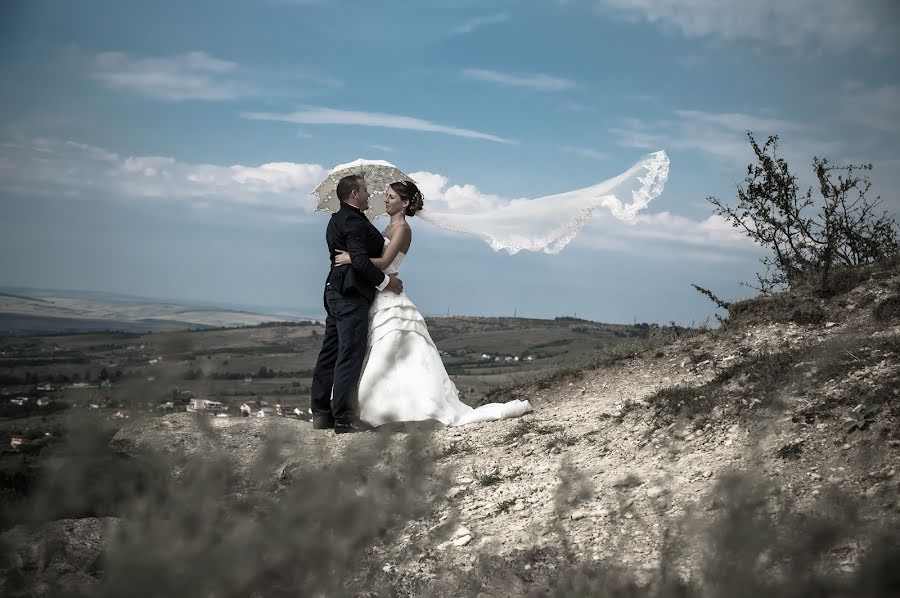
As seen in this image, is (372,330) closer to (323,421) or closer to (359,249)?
(359,249)

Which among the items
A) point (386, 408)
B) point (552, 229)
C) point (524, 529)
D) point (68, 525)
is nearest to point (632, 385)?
point (552, 229)

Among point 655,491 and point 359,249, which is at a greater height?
point 359,249

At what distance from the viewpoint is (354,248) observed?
9703mm

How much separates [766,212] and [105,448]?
1485 cm

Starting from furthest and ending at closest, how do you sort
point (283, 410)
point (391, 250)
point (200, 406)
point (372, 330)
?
point (372, 330), point (391, 250), point (283, 410), point (200, 406)

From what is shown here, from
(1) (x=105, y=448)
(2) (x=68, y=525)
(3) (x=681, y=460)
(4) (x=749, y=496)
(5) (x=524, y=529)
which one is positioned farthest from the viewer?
(3) (x=681, y=460)

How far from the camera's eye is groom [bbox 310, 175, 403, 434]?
973 cm

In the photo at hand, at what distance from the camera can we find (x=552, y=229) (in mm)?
11086

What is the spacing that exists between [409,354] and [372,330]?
2.10 feet

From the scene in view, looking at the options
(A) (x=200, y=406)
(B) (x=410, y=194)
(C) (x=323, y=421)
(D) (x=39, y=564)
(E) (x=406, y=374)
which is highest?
(B) (x=410, y=194)

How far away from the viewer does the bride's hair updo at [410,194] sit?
1026cm

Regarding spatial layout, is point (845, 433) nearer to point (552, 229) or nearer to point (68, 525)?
point (552, 229)

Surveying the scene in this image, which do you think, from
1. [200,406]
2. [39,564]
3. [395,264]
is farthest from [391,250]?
[39,564]

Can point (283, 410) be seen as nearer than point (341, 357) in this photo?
Yes
